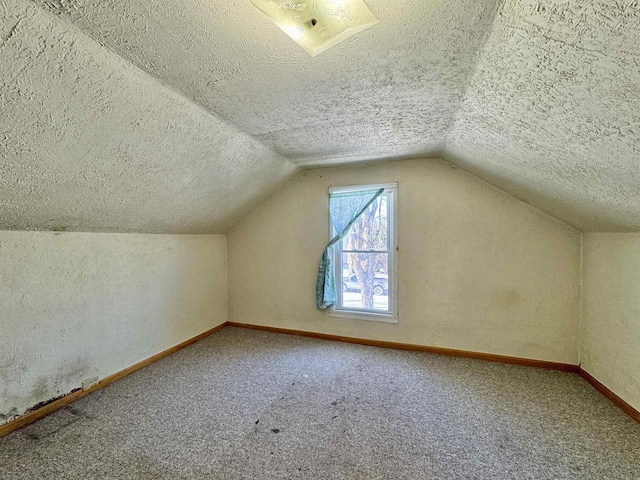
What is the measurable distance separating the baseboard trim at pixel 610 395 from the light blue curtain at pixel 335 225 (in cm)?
228

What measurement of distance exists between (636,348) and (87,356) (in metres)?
3.91

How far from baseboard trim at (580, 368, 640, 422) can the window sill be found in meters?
1.58

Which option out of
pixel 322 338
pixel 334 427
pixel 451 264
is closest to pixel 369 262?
pixel 451 264

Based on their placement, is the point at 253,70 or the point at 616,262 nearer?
the point at 253,70

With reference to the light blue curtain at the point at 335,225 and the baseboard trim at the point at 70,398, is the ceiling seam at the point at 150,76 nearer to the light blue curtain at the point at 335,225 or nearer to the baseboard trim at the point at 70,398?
the light blue curtain at the point at 335,225

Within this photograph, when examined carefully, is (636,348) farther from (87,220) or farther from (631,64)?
(87,220)

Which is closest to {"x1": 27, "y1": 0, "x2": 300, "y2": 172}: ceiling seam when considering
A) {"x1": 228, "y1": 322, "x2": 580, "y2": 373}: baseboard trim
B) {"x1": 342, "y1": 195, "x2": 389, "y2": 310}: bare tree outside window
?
{"x1": 342, "y1": 195, "x2": 389, "y2": 310}: bare tree outside window

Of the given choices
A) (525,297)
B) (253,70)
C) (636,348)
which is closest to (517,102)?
(253,70)

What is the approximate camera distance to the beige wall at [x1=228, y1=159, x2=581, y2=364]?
8.66 feet

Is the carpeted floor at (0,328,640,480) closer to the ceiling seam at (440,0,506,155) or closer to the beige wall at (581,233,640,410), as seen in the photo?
the beige wall at (581,233,640,410)

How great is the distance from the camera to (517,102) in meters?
1.30

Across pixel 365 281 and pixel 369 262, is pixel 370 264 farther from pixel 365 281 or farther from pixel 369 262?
pixel 365 281

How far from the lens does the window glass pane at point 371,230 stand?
3199 mm

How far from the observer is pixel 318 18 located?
43.1 inches
